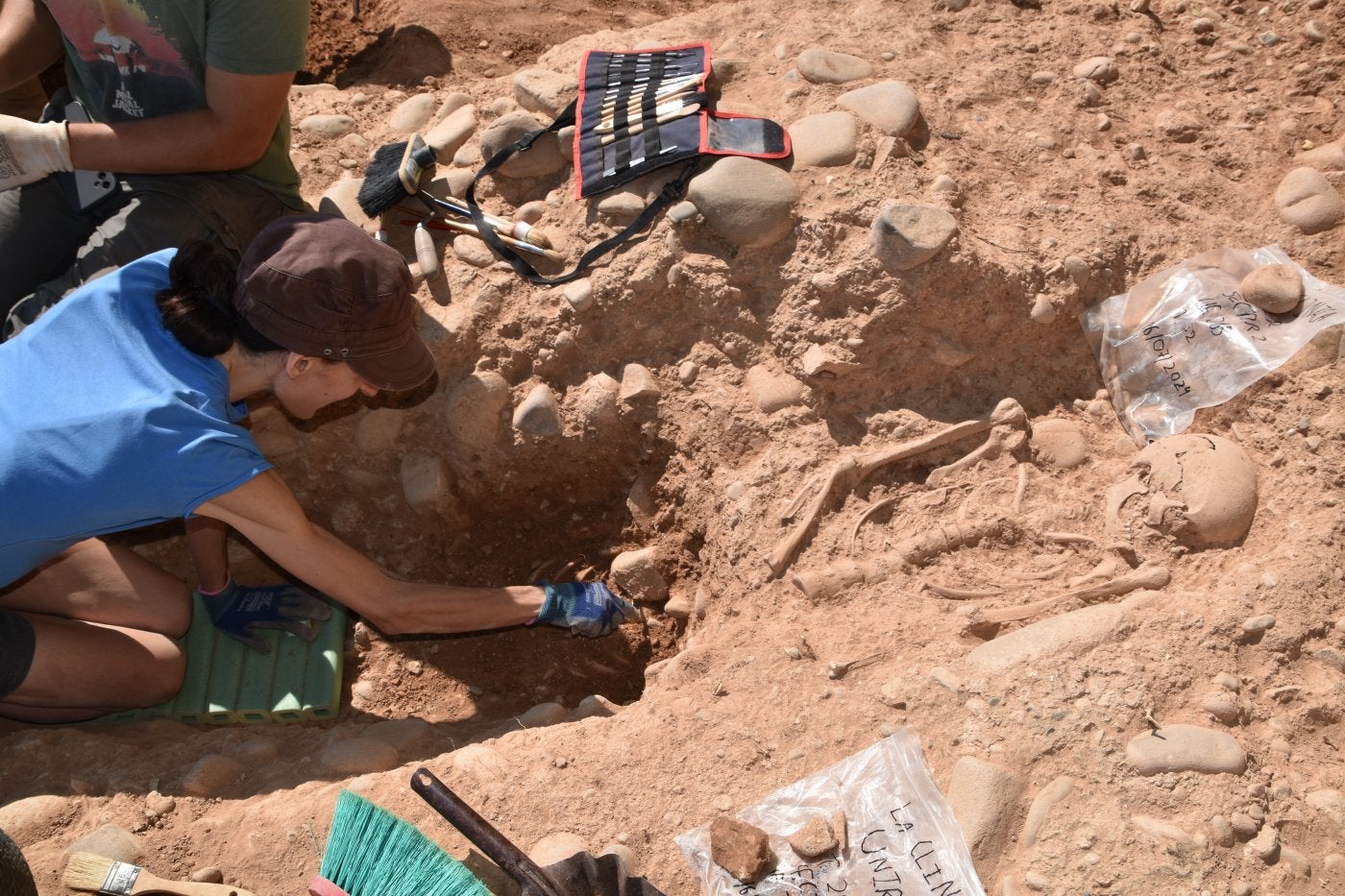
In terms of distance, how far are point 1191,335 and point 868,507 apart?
1.02m

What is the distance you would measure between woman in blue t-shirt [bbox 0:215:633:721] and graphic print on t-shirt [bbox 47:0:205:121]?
78 cm

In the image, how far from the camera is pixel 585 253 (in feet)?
10.3

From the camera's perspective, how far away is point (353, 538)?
3.37 meters

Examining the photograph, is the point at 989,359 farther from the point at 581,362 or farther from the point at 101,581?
the point at 101,581

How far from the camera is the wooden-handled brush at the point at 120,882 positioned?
2107mm

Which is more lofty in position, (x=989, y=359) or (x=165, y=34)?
(x=165, y=34)

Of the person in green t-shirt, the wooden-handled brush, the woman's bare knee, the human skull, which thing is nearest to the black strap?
the person in green t-shirt

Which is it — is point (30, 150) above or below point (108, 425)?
above

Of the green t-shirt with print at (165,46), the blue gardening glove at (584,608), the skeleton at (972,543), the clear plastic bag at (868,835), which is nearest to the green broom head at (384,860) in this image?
the clear plastic bag at (868,835)

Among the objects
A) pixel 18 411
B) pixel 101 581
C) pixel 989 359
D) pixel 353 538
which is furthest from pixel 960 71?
pixel 101 581

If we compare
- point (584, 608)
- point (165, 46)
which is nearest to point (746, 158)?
point (584, 608)

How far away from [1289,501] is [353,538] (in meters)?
2.75

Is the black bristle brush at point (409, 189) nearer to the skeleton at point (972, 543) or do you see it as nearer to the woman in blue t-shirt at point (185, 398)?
the woman in blue t-shirt at point (185, 398)

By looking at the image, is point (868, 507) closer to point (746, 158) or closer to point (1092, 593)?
point (1092, 593)
